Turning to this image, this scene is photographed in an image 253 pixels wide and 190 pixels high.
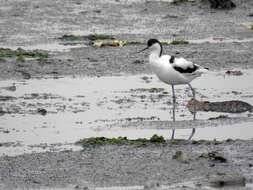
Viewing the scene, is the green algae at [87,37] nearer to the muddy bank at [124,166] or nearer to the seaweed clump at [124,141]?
the seaweed clump at [124,141]

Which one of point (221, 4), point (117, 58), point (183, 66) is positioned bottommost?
point (221, 4)

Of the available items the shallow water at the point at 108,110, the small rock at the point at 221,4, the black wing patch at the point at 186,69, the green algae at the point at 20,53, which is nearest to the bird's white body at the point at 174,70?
the black wing patch at the point at 186,69

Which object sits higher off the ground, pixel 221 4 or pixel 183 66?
pixel 183 66

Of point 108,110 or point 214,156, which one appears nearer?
point 214,156

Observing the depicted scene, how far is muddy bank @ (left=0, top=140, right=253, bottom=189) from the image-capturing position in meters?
8.40

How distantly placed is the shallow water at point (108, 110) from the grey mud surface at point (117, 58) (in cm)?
27

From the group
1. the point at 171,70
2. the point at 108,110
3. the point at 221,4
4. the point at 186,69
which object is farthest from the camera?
the point at 221,4

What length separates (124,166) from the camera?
29.3 feet

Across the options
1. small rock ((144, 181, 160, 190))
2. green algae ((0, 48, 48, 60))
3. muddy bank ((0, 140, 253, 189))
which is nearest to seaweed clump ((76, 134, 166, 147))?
muddy bank ((0, 140, 253, 189))

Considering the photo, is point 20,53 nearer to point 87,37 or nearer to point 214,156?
point 87,37

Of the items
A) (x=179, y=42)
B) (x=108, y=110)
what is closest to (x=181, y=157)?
(x=108, y=110)

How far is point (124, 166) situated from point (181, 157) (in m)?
0.77

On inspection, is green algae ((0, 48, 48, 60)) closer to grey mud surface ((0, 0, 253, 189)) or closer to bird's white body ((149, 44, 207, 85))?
grey mud surface ((0, 0, 253, 189))

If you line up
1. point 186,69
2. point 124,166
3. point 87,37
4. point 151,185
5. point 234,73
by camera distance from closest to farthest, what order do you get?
point 151,185
point 124,166
point 186,69
point 234,73
point 87,37
